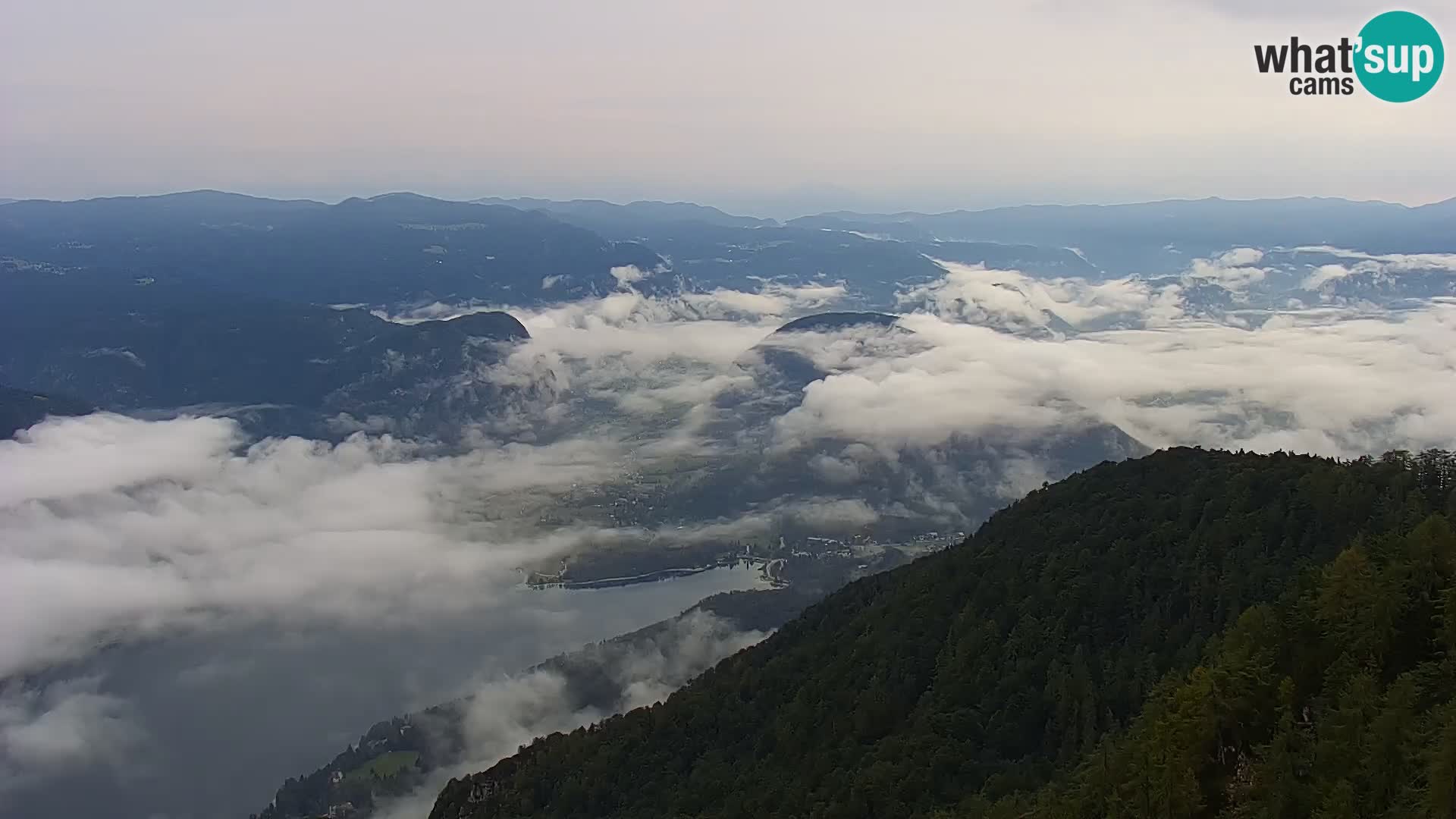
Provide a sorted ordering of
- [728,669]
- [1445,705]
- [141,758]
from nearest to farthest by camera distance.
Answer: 1. [1445,705]
2. [728,669]
3. [141,758]

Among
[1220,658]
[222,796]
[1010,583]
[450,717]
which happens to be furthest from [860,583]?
[222,796]

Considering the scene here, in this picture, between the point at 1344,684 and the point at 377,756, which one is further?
the point at 377,756

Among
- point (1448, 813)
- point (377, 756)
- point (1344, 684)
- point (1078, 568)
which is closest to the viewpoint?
point (1448, 813)

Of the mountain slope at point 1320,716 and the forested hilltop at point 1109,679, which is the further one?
the forested hilltop at point 1109,679

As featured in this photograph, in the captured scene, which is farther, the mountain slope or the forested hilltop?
the forested hilltop

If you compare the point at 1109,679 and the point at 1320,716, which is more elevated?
the point at 1320,716

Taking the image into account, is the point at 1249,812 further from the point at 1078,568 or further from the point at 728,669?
the point at 728,669

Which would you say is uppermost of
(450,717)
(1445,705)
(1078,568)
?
(1445,705)

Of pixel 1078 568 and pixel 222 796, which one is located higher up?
pixel 1078 568
